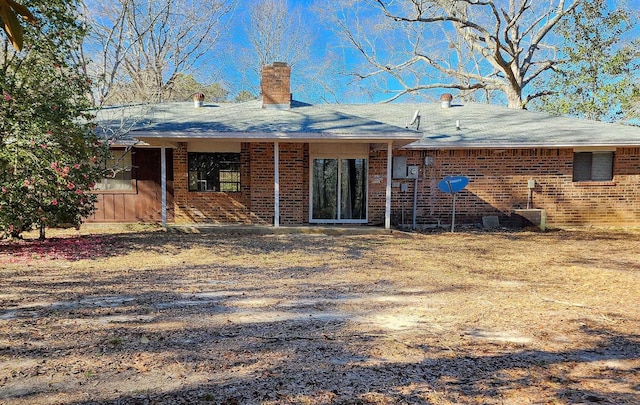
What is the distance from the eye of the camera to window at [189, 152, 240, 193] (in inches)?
437

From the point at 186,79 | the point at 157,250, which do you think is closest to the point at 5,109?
the point at 157,250

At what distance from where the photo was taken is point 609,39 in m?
18.0

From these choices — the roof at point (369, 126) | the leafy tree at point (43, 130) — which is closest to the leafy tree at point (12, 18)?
the leafy tree at point (43, 130)

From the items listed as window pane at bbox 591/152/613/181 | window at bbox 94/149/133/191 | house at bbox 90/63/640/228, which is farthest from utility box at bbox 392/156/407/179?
window at bbox 94/149/133/191

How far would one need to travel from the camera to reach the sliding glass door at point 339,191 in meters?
11.3

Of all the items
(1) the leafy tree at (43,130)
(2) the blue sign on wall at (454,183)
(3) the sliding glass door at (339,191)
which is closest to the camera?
(1) the leafy tree at (43,130)

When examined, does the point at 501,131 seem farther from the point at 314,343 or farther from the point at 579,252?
the point at 314,343

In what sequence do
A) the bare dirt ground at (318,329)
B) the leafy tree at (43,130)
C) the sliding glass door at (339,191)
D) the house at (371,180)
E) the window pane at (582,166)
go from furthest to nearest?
the sliding glass door at (339,191) < the window pane at (582,166) < the house at (371,180) < the leafy tree at (43,130) < the bare dirt ground at (318,329)

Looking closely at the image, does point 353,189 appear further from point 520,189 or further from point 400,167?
point 520,189

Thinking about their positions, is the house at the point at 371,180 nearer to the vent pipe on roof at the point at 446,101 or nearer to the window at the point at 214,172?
the window at the point at 214,172

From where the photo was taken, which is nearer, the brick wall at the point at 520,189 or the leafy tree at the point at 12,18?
the leafy tree at the point at 12,18

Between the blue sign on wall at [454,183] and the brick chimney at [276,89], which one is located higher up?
the brick chimney at [276,89]

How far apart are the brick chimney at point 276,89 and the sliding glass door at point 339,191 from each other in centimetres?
204

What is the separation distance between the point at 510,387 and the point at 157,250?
683 centimetres
